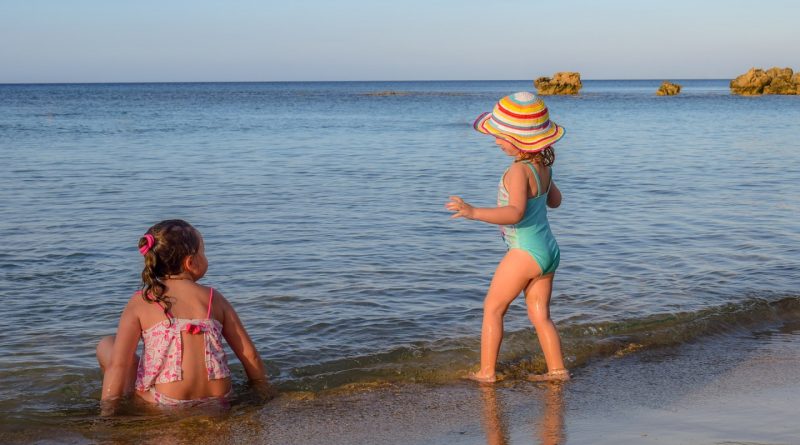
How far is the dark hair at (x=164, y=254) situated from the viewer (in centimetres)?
390

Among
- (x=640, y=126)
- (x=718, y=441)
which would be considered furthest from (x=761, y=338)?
(x=640, y=126)

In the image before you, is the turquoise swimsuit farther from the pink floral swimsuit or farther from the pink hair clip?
the pink hair clip

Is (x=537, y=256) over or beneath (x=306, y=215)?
over

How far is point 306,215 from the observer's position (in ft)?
35.1

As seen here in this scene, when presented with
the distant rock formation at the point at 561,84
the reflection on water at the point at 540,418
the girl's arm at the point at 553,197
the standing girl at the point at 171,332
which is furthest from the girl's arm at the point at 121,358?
the distant rock formation at the point at 561,84

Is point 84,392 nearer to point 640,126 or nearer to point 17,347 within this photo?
point 17,347

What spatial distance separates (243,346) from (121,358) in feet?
1.90

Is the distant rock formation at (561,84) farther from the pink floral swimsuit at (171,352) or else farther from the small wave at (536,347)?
the pink floral swimsuit at (171,352)

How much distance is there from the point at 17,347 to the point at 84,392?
1050 mm

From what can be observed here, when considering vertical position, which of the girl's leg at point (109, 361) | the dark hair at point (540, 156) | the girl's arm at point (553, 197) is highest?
the dark hair at point (540, 156)

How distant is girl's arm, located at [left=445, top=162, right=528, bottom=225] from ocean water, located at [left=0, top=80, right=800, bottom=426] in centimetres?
114

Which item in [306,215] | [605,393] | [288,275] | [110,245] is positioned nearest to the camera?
[605,393]

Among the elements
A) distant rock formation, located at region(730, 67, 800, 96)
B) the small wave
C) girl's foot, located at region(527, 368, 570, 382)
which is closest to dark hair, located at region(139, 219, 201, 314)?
the small wave

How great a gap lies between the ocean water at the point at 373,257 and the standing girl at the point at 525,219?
40cm
